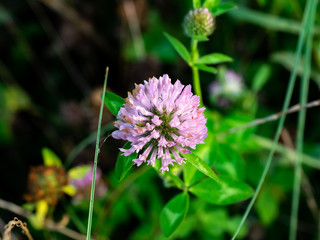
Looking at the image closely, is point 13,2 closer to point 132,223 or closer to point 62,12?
point 62,12

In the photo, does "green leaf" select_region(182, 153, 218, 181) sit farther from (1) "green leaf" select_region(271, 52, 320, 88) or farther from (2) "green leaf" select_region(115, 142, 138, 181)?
(1) "green leaf" select_region(271, 52, 320, 88)

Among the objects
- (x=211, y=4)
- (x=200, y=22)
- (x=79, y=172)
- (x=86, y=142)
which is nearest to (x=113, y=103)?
(x=200, y=22)

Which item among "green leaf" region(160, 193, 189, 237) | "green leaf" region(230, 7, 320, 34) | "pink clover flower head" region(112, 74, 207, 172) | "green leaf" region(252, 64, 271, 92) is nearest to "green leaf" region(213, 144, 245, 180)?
"green leaf" region(160, 193, 189, 237)

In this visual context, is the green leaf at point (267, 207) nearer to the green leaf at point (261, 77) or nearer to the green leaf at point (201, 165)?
the green leaf at point (261, 77)

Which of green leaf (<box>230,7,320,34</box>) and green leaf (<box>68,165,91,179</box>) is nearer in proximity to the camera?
green leaf (<box>68,165,91,179</box>)

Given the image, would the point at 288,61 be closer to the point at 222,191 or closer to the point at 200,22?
the point at 200,22

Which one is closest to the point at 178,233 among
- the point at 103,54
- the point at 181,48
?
the point at 181,48
